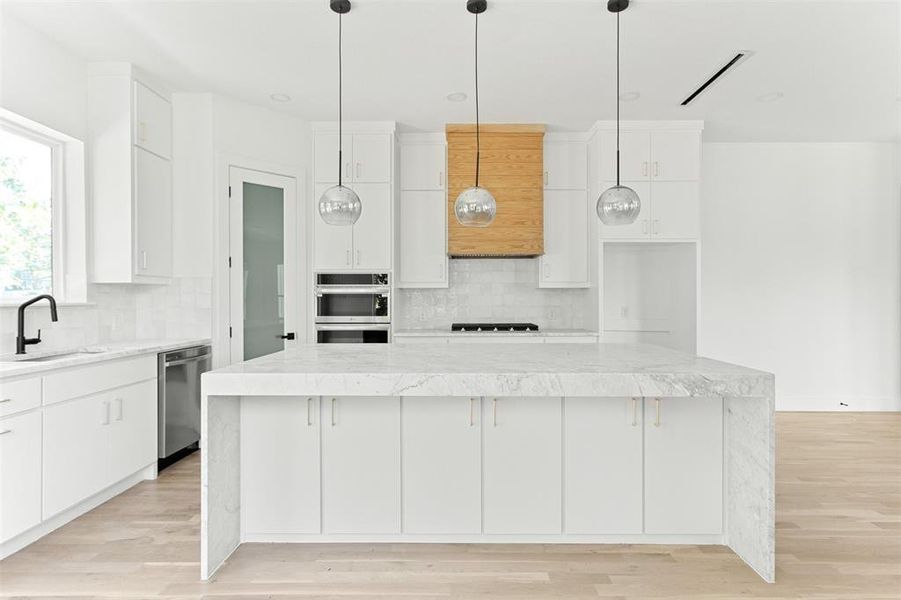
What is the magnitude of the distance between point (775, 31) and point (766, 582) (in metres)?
3.12

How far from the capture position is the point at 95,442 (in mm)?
2916

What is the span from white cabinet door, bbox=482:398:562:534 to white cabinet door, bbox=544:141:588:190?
9.97 ft

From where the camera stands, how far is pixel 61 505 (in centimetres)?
266

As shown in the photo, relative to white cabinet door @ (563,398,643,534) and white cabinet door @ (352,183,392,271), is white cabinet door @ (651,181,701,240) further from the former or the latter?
white cabinet door @ (563,398,643,534)

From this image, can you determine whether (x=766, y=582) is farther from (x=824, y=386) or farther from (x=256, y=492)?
(x=824, y=386)

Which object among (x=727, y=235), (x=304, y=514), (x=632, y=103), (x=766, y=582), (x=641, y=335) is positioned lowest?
(x=766, y=582)

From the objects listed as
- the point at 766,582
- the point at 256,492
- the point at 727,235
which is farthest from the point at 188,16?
the point at 727,235

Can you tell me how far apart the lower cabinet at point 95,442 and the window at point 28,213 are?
35.7 inches

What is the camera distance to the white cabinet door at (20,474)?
234 centimetres

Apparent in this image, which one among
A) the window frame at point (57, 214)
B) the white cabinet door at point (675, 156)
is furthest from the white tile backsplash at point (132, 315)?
the white cabinet door at point (675, 156)

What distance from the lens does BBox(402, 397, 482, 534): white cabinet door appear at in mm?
2494

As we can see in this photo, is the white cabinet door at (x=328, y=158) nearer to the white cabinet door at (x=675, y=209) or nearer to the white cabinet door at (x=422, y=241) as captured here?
the white cabinet door at (x=422, y=241)

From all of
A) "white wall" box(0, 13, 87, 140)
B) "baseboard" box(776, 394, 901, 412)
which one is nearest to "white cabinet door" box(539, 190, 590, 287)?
"baseboard" box(776, 394, 901, 412)

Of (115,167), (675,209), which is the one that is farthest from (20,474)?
(675,209)
